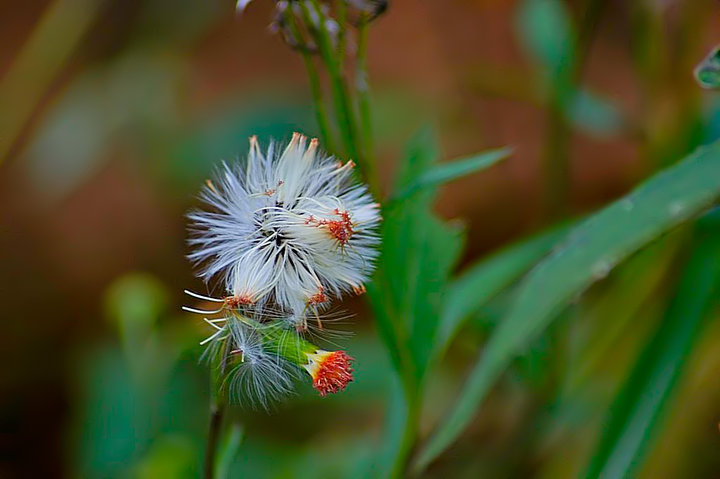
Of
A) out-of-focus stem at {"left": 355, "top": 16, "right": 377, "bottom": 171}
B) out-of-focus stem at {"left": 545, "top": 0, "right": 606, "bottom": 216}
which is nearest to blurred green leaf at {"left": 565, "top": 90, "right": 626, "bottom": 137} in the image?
out-of-focus stem at {"left": 545, "top": 0, "right": 606, "bottom": 216}

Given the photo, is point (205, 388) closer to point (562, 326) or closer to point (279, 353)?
point (562, 326)

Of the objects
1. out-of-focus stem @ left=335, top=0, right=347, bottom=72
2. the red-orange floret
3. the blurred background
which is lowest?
the blurred background

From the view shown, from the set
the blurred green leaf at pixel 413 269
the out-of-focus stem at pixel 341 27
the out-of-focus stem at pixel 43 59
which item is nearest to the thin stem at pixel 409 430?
the blurred green leaf at pixel 413 269

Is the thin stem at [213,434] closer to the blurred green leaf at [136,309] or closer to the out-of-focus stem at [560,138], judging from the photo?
the blurred green leaf at [136,309]

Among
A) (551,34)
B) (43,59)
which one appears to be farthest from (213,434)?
(43,59)

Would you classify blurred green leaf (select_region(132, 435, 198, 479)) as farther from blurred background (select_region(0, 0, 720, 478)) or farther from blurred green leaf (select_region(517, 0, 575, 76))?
blurred green leaf (select_region(517, 0, 575, 76))

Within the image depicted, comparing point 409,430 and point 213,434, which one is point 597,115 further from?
point 213,434
